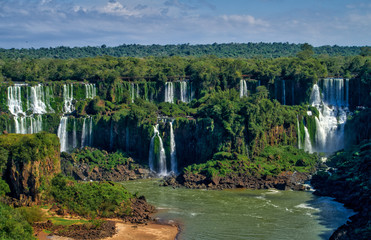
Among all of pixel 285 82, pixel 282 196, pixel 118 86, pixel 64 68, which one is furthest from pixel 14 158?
pixel 285 82

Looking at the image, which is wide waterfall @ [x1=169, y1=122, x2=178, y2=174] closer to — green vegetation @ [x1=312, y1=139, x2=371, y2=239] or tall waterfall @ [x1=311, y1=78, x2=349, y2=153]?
green vegetation @ [x1=312, y1=139, x2=371, y2=239]

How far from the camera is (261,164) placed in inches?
2179

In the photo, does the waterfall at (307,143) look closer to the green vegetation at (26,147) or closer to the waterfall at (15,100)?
the green vegetation at (26,147)

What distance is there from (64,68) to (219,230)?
4368 cm

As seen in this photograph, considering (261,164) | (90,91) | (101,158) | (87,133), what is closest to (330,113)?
(261,164)

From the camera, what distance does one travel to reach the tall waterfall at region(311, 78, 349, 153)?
209ft

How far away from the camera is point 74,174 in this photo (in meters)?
55.9

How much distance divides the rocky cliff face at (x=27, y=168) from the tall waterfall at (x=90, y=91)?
87.2 ft

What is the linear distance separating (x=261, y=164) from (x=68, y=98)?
90.4ft

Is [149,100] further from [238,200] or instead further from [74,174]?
[238,200]

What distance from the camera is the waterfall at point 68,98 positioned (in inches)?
2663

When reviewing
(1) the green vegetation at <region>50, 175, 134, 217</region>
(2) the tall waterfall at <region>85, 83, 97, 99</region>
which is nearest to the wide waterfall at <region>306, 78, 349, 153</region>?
(2) the tall waterfall at <region>85, 83, 97, 99</region>

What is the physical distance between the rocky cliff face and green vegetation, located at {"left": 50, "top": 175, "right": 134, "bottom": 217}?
123 centimetres

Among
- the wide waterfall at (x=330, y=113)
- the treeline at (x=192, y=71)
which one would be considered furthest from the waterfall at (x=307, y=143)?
the treeline at (x=192, y=71)
